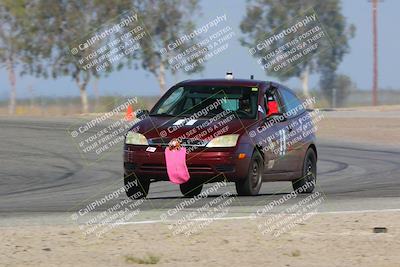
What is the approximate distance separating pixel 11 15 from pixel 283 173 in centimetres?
5880

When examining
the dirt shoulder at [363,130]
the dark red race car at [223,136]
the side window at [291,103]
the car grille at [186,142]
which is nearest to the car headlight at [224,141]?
the dark red race car at [223,136]

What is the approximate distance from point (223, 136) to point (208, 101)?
1034 mm

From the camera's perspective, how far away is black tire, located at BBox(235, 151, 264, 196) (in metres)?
14.4

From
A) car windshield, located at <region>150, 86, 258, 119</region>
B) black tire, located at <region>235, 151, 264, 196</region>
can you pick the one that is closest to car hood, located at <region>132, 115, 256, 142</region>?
car windshield, located at <region>150, 86, 258, 119</region>

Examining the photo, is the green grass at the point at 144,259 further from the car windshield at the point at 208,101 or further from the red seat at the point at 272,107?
the red seat at the point at 272,107

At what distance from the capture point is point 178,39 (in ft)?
249

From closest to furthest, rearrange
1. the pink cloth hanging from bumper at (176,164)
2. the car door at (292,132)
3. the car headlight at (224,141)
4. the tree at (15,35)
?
the pink cloth hanging from bumper at (176,164) < the car headlight at (224,141) < the car door at (292,132) < the tree at (15,35)

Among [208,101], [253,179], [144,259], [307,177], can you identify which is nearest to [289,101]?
[307,177]

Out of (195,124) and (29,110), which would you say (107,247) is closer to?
(195,124)

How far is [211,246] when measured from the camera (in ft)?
32.3

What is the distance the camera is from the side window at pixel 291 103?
1588 cm

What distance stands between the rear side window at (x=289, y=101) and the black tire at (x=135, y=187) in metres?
2.54

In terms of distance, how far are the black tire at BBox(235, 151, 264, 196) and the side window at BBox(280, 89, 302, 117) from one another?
4.42ft

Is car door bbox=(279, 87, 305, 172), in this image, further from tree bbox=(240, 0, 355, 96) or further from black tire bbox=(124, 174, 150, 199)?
tree bbox=(240, 0, 355, 96)
